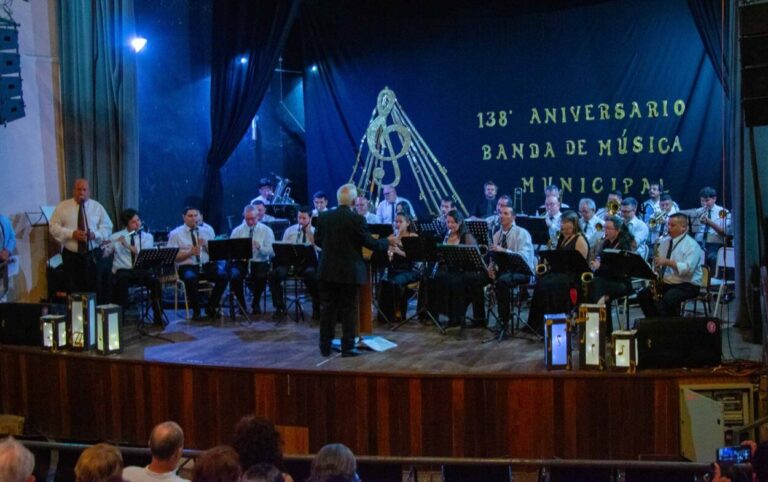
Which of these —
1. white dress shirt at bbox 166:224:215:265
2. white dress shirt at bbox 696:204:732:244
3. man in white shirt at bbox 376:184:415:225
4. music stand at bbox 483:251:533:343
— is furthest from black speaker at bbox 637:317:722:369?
man in white shirt at bbox 376:184:415:225

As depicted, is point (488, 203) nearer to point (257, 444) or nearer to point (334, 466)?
point (257, 444)

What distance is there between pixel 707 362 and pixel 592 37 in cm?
636

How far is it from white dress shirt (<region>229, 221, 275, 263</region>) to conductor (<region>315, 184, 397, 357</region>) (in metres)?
2.73

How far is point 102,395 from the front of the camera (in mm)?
7965

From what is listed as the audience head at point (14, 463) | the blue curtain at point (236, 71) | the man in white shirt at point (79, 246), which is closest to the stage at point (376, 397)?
the man in white shirt at point (79, 246)

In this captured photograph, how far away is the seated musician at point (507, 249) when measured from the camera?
8984 millimetres

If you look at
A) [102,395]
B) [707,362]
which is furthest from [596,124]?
[102,395]

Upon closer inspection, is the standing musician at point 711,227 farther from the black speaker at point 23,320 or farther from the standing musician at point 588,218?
the black speaker at point 23,320

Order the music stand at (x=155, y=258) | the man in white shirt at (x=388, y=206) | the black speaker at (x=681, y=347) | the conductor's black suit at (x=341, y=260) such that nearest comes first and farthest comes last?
the black speaker at (x=681, y=347)
the conductor's black suit at (x=341, y=260)
the music stand at (x=155, y=258)
the man in white shirt at (x=388, y=206)

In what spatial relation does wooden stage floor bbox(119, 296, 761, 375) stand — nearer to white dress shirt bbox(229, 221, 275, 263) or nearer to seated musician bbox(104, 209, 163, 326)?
seated musician bbox(104, 209, 163, 326)

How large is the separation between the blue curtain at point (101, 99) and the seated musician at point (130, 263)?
1.36m

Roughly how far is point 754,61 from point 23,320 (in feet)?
24.0

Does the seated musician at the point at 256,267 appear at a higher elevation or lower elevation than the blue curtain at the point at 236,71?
lower

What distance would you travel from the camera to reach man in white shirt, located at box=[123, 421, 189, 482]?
3.99 meters
